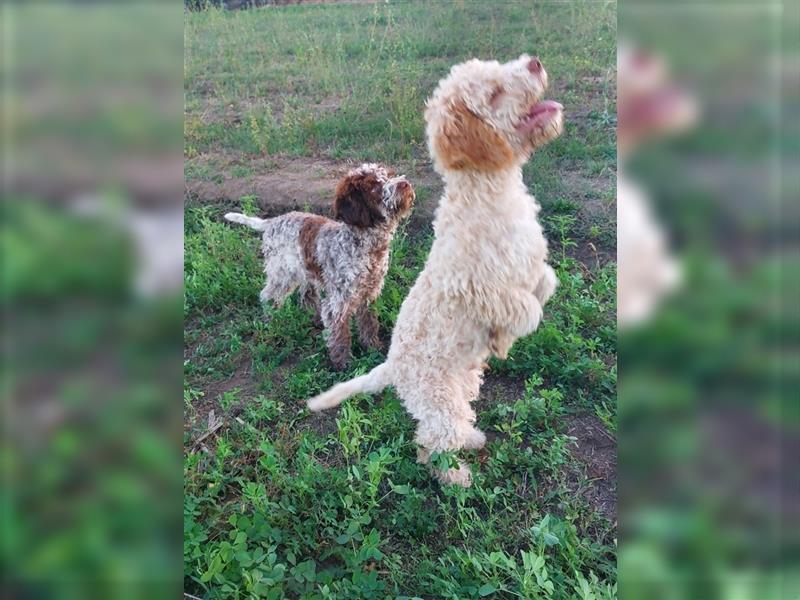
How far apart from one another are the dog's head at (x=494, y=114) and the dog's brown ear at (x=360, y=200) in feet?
3.31

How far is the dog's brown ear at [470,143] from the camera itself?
201 centimetres

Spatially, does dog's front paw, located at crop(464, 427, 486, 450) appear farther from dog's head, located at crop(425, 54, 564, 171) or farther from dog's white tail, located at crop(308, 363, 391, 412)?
dog's head, located at crop(425, 54, 564, 171)

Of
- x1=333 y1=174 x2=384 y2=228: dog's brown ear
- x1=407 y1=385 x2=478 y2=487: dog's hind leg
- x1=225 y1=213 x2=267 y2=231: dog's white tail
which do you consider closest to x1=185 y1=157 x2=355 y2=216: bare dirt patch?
x1=225 y1=213 x2=267 y2=231: dog's white tail

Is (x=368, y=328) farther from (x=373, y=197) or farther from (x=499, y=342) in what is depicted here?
(x=499, y=342)

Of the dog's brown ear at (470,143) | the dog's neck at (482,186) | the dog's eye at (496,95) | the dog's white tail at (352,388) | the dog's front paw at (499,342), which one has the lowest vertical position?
the dog's white tail at (352,388)

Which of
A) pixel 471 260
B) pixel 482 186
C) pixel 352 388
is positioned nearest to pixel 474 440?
pixel 352 388

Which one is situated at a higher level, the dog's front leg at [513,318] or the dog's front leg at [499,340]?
the dog's front leg at [513,318]

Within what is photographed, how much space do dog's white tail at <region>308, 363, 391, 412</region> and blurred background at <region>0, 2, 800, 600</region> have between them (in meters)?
1.68

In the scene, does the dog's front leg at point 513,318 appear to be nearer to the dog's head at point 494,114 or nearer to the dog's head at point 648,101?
the dog's head at point 494,114

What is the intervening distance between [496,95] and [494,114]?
69 millimetres

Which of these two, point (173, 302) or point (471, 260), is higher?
point (173, 302)

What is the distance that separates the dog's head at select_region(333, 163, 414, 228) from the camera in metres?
3.05

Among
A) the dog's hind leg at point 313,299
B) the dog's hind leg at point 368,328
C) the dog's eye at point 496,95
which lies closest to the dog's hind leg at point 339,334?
the dog's hind leg at point 368,328

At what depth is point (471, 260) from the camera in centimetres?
222
